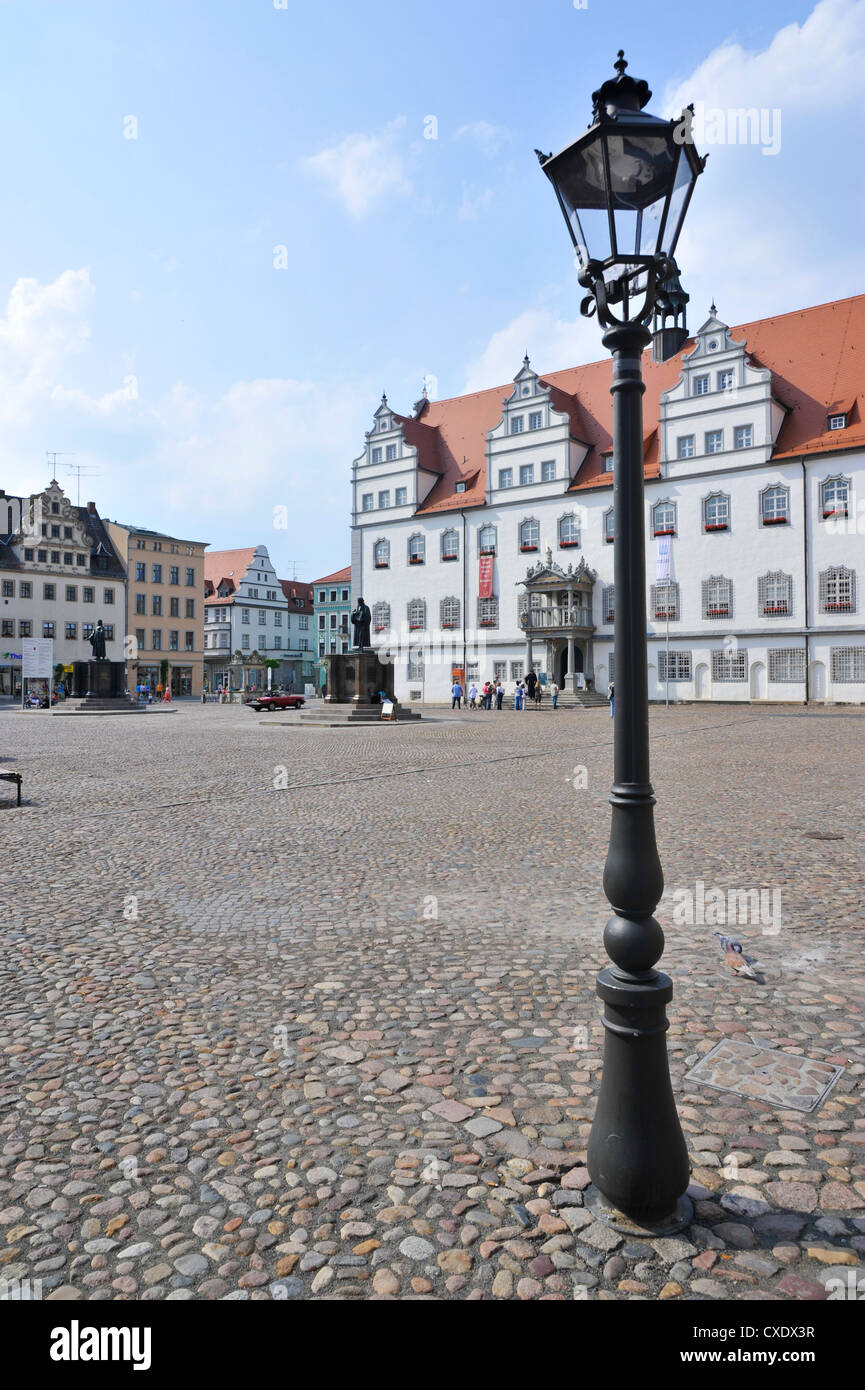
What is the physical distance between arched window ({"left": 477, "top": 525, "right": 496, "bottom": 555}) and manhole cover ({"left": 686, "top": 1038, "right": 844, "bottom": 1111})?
51.2m

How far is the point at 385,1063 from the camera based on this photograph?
363 cm

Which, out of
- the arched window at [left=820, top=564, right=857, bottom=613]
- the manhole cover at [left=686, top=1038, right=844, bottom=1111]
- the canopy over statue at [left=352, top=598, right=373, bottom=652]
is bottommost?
the manhole cover at [left=686, top=1038, right=844, bottom=1111]

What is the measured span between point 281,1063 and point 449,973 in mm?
1272

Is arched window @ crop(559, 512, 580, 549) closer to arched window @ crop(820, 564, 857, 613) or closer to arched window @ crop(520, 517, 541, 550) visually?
arched window @ crop(520, 517, 541, 550)

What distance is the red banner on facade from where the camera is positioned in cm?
5397

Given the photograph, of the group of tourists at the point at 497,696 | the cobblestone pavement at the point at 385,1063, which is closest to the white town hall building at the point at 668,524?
the group of tourists at the point at 497,696

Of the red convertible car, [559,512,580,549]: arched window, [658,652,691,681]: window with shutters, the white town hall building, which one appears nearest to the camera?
the red convertible car

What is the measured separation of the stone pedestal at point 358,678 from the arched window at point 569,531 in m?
20.6

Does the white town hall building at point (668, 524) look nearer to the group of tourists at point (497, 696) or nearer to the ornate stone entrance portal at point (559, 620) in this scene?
the ornate stone entrance portal at point (559, 620)

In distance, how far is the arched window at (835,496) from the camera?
4072 centimetres

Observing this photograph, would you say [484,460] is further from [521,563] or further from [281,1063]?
[281,1063]

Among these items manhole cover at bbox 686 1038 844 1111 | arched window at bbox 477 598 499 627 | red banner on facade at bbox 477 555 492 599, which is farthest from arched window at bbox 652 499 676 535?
manhole cover at bbox 686 1038 844 1111
